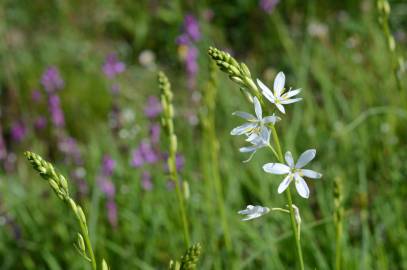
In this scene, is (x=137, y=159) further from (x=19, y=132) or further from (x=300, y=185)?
(x=300, y=185)

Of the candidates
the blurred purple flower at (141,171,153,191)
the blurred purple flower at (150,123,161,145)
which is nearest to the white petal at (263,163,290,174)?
the blurred purple flower at (141,171,153,191)

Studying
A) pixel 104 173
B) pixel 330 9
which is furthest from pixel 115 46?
pixel 104 173

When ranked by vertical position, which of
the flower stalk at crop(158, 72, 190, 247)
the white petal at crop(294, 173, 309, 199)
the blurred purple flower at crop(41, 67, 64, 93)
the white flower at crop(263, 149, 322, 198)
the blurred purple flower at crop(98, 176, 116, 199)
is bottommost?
the blurred purple flower at crop(98, 176, 116, 199)

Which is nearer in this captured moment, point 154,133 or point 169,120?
point 169,120

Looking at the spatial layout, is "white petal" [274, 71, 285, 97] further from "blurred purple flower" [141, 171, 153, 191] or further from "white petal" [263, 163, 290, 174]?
"blurred purple flower" [141, 171, 153, 191]

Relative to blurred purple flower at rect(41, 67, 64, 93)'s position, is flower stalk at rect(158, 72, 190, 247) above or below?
above

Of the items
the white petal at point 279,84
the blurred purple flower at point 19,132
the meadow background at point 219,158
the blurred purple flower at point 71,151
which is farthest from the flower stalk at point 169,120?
the blurred purple flower at point 19,132

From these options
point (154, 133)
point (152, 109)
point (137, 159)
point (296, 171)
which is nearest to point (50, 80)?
point (152, 109)
